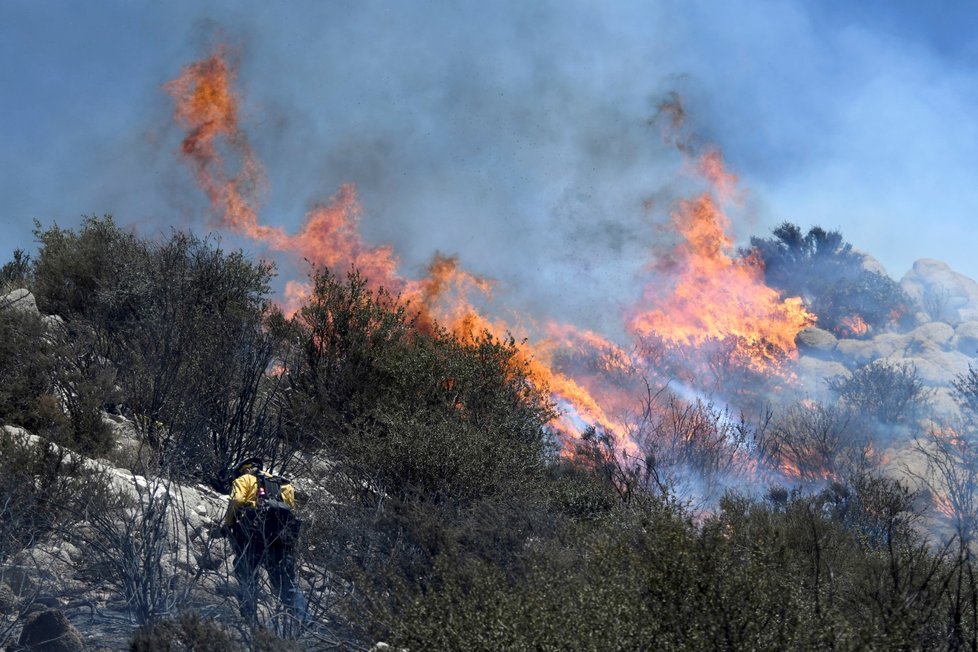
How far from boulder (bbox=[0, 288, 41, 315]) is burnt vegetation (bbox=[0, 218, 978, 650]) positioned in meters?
0.40

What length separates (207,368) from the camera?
60.8ft

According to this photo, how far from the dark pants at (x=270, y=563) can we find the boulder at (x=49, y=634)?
6.28 ft

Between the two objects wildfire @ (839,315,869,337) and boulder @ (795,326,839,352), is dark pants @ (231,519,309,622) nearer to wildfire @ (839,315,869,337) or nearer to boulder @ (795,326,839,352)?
boulder @ (795,326,839,352)

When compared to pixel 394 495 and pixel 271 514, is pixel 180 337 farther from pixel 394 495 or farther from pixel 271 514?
pixel 271 514

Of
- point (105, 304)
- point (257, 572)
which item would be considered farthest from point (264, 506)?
point (105, 304)

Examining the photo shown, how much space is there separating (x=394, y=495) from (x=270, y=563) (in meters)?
4.08

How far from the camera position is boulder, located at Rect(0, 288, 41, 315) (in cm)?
1931

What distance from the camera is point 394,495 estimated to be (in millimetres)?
15312

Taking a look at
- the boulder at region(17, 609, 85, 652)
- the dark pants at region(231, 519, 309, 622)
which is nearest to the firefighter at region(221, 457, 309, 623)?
the dark pants at region(231, 519, 309, 622)

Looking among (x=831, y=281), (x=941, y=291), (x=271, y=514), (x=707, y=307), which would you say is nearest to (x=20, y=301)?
(x=271, y=514)

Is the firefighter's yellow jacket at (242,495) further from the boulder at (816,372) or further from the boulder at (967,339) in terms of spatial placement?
the boulder at (967,339)

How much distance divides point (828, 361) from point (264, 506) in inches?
1739

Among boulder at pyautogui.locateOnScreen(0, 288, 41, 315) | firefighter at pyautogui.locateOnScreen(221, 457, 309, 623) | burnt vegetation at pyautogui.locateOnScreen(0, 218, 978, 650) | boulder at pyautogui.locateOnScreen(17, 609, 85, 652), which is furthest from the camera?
boulder at pyautogui.locateOnScreen(0, 288, 41, 315)

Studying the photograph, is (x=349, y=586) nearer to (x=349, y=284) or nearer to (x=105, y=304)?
(x=349, y=284)
